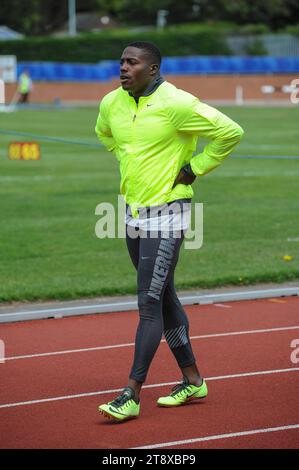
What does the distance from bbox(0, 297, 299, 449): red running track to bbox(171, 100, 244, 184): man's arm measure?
1.47m

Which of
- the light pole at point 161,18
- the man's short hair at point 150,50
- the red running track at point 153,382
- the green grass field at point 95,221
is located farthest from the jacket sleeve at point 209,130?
the light pole at point 161,18

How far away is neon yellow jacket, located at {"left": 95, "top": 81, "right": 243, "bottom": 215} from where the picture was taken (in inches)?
247

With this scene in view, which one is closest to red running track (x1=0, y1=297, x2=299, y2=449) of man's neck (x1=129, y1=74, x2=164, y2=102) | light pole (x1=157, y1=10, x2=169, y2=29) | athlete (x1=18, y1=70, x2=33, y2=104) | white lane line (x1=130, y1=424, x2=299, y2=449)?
white lane line (x1=130, y1=424, x2=299, y2=449)

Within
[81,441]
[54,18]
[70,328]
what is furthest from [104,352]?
[54,18]

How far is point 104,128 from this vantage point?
673 centimetres

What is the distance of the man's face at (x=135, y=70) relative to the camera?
6.27 m

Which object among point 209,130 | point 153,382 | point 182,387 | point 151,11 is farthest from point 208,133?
point 151,11

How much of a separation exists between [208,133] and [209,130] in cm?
2

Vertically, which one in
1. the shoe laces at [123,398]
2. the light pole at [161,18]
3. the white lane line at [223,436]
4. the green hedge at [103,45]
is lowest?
the white lane line at [223,436]

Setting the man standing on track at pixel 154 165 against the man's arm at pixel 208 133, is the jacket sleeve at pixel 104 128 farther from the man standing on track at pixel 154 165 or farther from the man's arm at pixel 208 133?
the man's arm at pixel 208 133

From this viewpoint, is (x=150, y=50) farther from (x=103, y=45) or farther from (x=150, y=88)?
(x=103, y=45)

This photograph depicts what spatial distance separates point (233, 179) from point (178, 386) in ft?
47.5

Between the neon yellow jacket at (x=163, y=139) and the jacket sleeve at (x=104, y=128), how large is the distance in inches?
8.0

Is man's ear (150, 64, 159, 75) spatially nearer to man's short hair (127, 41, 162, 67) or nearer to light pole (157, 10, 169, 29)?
man's short hair (127, 41, 162, 67)
